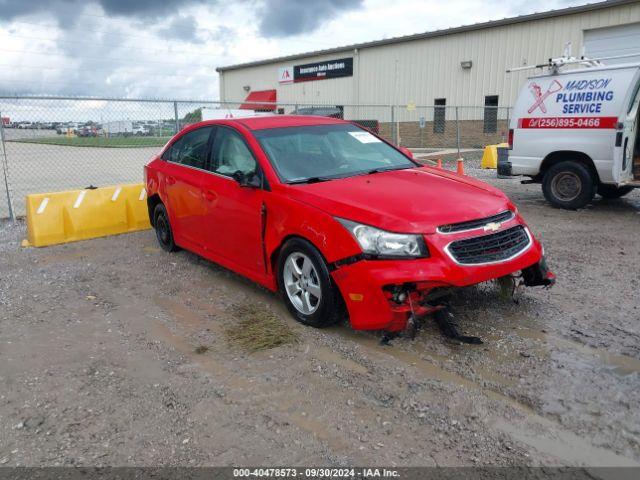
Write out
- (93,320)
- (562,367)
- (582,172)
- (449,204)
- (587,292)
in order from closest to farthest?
(562,367) → (449,204) → (93,320) → (587,292) → (582,172)

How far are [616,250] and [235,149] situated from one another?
4.63 metres

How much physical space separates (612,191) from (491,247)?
6779 millimetres

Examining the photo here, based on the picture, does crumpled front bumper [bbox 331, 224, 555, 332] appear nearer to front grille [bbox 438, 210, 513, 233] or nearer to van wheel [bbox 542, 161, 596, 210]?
front grille [bbox 438, 210, 513, 233]

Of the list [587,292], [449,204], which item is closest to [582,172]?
[587,292]

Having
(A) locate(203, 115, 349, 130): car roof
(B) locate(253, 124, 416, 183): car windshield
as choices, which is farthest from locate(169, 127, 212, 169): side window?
(B) locate(253, 124, 416, 183): car windshield

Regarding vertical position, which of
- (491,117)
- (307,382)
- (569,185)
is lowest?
(307,382)

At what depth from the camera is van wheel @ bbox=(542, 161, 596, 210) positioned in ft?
27.8

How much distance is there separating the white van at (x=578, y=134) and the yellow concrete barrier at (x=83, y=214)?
20.6 feet

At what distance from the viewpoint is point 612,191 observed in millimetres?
9312

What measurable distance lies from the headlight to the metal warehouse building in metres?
12.4

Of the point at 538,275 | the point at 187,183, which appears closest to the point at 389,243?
the point at 538,275

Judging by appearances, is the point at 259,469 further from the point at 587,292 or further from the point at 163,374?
the point at 587,292

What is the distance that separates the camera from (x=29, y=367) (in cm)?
371

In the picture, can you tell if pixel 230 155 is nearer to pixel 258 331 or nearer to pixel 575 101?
pixel 258 331
